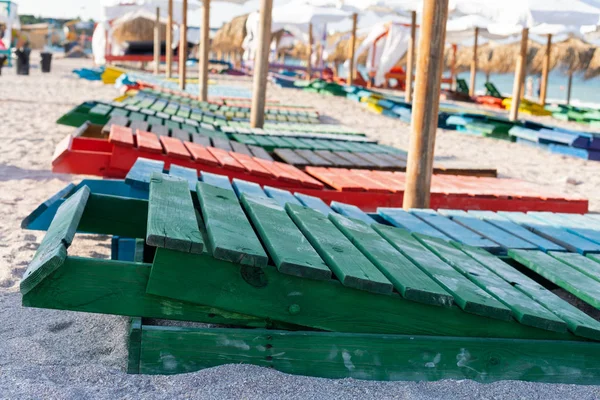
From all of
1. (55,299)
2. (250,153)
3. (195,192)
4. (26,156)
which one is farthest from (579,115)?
(55,299)

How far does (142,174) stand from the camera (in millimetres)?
3303

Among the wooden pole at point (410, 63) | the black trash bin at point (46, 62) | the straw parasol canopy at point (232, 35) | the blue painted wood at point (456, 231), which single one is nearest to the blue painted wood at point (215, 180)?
the blue painted wood at point (456, 231)

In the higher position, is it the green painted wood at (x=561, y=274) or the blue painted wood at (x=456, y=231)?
the blue painted wood at (x=456, y=231)

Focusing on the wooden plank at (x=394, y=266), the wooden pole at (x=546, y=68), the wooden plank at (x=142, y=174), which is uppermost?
the wooden pole at (x=546, y=68)

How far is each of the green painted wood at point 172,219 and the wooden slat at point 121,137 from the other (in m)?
1.60

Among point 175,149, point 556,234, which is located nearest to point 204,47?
point 175,149

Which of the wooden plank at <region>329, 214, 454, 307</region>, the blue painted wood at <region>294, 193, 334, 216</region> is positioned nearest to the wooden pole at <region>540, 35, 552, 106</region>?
the blue painted wood at <region>294, 193, 334, 216</region>

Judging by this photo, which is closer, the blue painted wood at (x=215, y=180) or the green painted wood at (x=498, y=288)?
the green painted wood at (x=498, y=288)

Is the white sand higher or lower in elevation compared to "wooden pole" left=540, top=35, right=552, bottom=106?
lower

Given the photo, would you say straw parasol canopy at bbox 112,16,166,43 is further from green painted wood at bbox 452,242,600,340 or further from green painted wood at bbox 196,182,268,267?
green painted wood at bbox 452,242,600,340

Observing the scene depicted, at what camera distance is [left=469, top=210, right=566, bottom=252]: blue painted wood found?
3.24 meters

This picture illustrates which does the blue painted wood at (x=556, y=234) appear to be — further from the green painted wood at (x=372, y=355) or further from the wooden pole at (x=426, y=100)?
the green painted wood at (x=372, y=355)

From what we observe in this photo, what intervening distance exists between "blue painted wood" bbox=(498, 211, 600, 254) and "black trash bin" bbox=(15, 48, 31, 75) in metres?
17.7

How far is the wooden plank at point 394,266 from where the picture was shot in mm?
2061
